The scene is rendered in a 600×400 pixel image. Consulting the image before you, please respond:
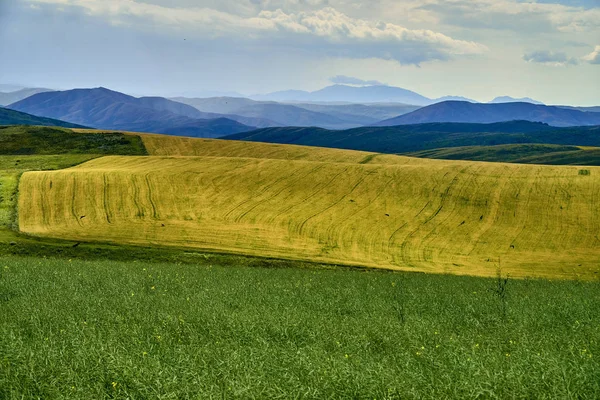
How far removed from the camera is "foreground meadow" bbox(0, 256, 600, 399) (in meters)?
11.3

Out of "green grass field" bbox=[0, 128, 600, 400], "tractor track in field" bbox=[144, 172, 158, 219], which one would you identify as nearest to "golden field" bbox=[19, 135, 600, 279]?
"tractor track in field" bbox=[144, 172, 158, 219]

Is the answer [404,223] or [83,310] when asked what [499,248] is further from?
[83,310]

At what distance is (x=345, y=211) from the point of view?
224 ft

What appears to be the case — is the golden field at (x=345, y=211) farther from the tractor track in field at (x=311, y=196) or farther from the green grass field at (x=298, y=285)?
the green grass field at (x=298, y=285)

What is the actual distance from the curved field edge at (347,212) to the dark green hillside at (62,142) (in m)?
41.5

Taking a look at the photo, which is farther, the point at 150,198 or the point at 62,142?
the point at 62,142

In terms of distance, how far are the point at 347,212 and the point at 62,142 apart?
97.8 m

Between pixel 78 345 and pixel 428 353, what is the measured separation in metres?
10.1

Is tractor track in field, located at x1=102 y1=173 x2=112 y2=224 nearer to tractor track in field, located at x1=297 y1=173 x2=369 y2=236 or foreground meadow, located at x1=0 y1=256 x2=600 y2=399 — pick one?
tractor track in field, located at x1=297 y1=173 x2=369 y2=236

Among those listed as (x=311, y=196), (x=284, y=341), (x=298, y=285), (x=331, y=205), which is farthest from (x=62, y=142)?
(x=284, y=341)

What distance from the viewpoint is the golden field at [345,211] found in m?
54.1

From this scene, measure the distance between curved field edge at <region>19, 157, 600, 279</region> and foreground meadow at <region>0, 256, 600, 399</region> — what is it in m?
26.2

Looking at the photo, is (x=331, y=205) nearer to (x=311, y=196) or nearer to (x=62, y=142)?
(x=311, y=196)

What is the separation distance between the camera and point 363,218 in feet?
215
